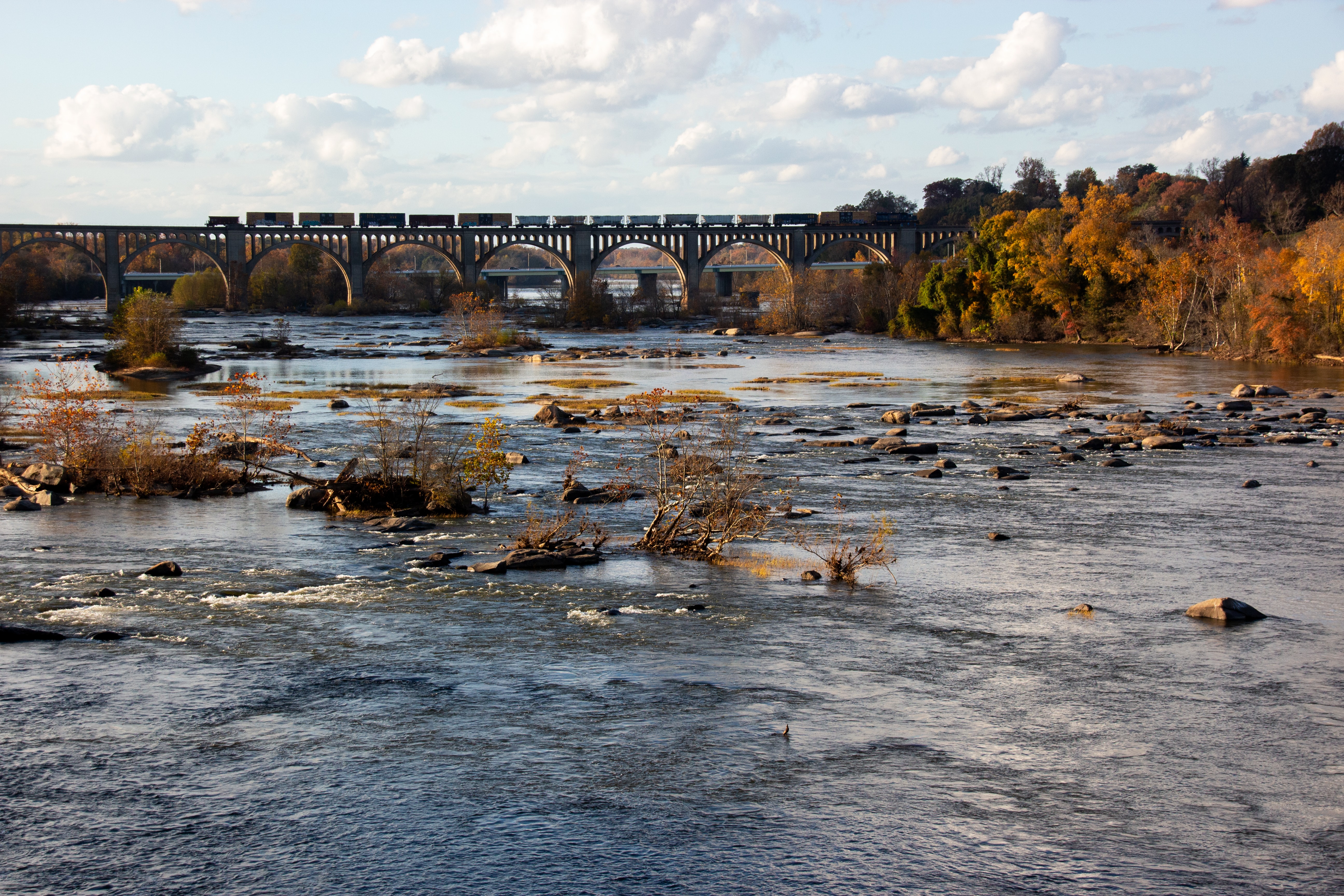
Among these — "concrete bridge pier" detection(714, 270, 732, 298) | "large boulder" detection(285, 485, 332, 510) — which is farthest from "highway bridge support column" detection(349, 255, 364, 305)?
"large boulder" detection(285, 485, 332, 510)

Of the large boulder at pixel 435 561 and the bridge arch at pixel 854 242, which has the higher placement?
the bridge arch at pixel 854 242

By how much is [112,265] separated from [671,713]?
157896 millimetres

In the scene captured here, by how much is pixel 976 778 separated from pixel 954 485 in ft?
60.2

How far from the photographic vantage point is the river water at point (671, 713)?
10172 mm

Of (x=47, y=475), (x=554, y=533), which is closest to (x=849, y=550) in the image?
(x=554, y=533)

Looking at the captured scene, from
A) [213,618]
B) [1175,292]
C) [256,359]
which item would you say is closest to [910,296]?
[1175,292]

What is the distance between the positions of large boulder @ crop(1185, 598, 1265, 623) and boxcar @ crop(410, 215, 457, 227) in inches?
5956

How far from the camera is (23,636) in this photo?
16047mm

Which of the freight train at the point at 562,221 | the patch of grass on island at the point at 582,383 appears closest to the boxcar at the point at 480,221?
the freight train at the point at 562,221

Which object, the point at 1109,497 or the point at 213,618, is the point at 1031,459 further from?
the point at 213,618

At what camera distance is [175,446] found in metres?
32.8

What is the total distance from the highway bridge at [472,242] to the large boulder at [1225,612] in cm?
13434

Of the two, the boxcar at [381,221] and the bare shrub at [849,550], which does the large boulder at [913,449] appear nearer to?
the bare shrub at [849,550]

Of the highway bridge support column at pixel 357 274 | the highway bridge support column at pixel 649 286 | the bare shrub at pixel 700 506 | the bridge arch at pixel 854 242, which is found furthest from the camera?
the bridge arch at pixel 854 242
